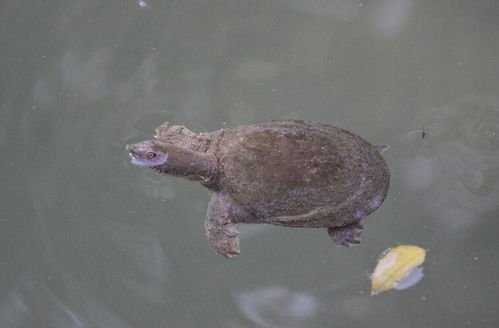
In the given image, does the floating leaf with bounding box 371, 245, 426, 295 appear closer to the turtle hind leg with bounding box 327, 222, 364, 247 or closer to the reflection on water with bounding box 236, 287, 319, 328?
the reflection on water with bounding box 236, 287, 319, 328

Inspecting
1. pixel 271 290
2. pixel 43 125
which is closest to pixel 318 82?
pixel 271 290

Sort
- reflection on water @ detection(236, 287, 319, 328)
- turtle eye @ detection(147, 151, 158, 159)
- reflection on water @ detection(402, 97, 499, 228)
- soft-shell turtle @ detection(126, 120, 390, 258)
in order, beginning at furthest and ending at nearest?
1. reflection on water @ detection(236, 287, 319, 328)
2. reflection on water @ detection(402, 97, 499, 228)
3. turtle eye @ detection(147, 151, 158, 159)
4. soft-shell turtle @ detection(126, 120, 390, 258)

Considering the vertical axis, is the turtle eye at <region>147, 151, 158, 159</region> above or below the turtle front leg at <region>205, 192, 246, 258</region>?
above

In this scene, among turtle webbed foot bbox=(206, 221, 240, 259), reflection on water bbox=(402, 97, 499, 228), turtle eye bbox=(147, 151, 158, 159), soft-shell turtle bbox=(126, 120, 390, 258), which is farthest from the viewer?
reflection on water bbox=(402, 97, 499, 228)

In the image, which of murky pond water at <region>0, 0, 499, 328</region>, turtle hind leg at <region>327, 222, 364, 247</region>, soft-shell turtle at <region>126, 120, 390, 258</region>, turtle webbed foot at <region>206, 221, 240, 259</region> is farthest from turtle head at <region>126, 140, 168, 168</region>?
murky pond water at <region>0, 0, 499, 328</region>

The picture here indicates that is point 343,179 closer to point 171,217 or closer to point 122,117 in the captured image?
point 171,217

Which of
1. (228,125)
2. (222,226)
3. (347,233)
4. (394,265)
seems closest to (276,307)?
(394,265)
